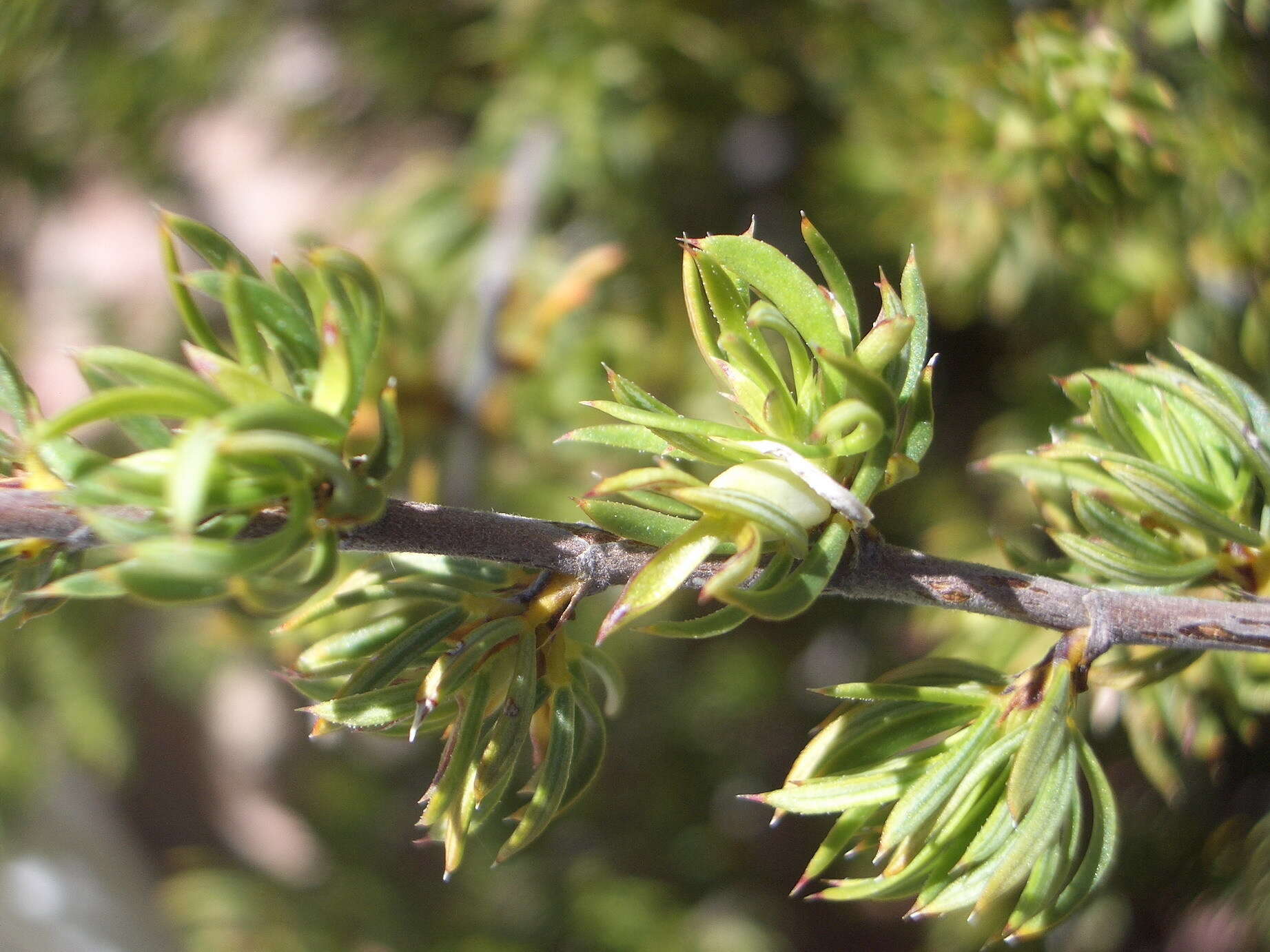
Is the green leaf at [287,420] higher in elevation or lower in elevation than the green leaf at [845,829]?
higher

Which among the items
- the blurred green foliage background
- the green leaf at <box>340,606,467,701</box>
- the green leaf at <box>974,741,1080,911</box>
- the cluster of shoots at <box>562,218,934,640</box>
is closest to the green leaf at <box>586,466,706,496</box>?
the cluster of shoots at <box>562,218,934,640</box>

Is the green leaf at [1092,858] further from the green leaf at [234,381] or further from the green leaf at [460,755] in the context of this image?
the green leaf at [234,381]

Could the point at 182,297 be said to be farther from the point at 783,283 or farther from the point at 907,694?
the point at 907,694

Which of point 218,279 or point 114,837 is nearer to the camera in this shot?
point 218,279

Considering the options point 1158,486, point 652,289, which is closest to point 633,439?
point 1158,486

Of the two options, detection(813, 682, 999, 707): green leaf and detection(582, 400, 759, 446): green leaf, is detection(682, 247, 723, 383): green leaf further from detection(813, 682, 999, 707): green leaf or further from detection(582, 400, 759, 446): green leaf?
detection(813, 682, 999, 707): green leaf

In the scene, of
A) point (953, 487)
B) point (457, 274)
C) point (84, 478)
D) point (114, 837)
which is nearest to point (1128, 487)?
point (84, 478)

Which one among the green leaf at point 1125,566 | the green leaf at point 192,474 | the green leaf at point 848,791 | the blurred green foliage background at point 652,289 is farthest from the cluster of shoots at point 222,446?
the blurred green foliage background at point 652,289

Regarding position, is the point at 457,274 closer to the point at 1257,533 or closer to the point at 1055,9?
the point at 1055,9
